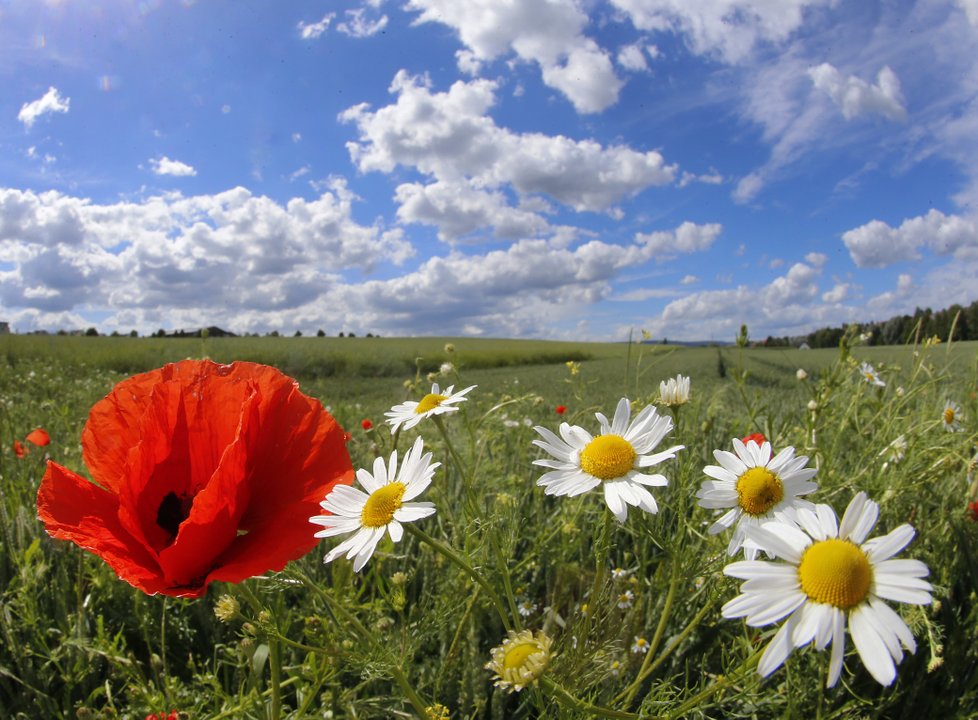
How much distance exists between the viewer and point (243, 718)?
48.4 inches

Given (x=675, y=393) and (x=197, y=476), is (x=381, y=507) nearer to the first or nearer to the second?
(x=197, y=476)

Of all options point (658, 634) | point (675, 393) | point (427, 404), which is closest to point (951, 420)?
point (675, 393)

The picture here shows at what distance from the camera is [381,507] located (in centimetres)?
83

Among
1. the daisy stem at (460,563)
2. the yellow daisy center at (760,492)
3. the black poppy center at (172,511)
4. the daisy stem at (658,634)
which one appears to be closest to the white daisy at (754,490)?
the yellow daisy center at (760,492)

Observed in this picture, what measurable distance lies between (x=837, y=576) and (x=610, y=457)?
36 cm

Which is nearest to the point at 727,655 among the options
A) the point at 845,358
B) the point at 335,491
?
the point at 845,358

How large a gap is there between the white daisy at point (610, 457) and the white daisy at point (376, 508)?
18 cm

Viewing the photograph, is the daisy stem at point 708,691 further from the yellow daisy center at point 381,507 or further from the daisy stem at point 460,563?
the yellow daisy center at point 381,507

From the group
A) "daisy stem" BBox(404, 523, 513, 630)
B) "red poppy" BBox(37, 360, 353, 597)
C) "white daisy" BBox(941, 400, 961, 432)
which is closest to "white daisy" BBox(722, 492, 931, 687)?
"daisy stem" BBox(404, 523, 513, 630)

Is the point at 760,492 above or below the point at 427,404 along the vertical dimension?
below

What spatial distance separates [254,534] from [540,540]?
3.14 feet

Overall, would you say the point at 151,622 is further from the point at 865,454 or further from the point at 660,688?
the point at 865,454

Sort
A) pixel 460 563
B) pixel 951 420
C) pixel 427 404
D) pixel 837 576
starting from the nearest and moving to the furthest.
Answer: pixel 837 576
pixel 460 563
pixel 427 404
pixel 951 420

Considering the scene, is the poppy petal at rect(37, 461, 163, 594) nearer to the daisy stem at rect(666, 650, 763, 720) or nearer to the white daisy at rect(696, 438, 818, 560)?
the daisy stem at rect(666, 650, 763, 720)
